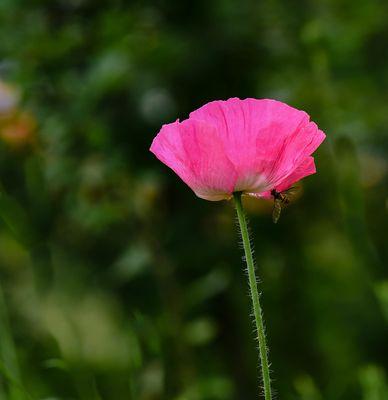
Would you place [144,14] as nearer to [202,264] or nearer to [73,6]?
[73,6]

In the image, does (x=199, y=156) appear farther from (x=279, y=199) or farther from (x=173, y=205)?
(x=173, y=205)

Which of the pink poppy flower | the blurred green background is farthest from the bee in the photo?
the blurred green background

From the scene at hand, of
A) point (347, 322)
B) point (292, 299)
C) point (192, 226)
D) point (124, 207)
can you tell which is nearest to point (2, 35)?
point (124, 207)

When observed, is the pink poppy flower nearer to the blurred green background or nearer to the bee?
the bee

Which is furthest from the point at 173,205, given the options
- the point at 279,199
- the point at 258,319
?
the point at 258,319

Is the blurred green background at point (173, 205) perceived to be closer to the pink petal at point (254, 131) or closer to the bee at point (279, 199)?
the bee at point (279, 199)

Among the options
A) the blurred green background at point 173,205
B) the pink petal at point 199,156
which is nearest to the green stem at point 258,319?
the pink petal at point 199,156
